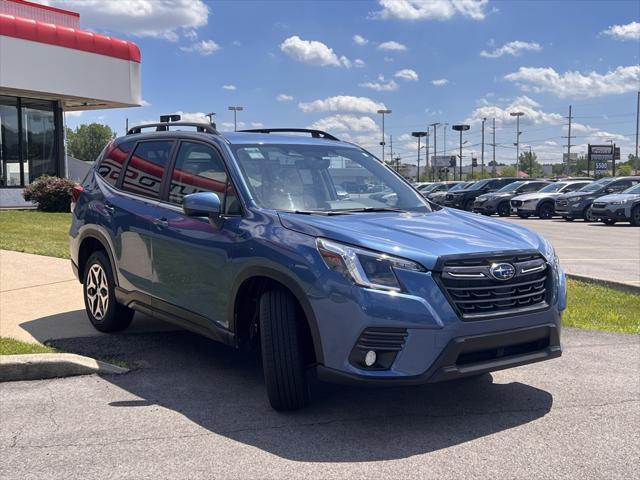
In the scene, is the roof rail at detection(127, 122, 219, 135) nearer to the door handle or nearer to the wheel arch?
the door handle

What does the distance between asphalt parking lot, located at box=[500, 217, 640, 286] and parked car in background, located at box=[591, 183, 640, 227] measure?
1002 millimetres

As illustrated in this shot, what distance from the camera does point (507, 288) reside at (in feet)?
13.6

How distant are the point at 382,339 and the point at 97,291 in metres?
3.65

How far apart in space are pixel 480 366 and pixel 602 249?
1160cm

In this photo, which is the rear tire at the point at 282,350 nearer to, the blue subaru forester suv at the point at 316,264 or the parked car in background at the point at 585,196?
the blue subaru forester suv at the point at 316,264

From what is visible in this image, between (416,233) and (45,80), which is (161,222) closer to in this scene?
(416,233)

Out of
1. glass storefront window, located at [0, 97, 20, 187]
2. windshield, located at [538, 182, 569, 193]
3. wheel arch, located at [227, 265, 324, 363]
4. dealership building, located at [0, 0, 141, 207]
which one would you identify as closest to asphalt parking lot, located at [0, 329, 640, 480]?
wheel arch, located at [227, 265, 324, 363]

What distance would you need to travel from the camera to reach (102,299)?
650cm

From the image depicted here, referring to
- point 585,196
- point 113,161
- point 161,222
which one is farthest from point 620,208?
point 161,222

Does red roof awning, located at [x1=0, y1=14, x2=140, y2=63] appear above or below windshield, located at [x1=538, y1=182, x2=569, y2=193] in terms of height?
above

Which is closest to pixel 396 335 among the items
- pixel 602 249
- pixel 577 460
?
pixel 577 460

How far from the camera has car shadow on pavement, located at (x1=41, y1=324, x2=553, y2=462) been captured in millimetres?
3982

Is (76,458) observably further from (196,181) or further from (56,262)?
(56,262)

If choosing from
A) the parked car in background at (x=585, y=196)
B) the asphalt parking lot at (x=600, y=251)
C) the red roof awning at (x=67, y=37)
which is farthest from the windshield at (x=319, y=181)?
the red roof awning at (x=67, y=37)
